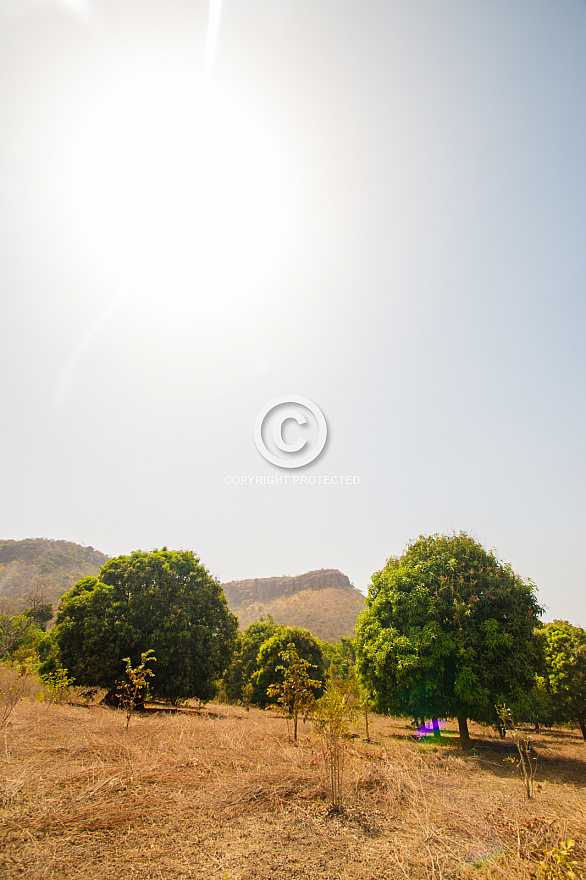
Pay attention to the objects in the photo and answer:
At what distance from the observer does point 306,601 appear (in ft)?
368

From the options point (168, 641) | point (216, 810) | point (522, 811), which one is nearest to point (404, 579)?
point (522, 811)

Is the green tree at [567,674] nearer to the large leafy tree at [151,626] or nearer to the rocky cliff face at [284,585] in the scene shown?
the large leafy tree at [151,626]

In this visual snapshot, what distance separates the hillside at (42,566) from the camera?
7162 cm

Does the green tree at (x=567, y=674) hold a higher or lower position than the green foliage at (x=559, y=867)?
higher

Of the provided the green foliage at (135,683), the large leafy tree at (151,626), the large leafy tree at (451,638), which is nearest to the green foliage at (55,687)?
the green foliage at (135,683)

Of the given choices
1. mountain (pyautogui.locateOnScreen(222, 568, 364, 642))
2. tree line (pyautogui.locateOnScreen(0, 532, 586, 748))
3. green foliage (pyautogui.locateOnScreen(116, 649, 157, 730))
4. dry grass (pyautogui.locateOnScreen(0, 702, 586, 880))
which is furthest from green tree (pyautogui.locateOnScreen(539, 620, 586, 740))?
mountain (pyautogui.locateOnScreen(222, 568, 364, 642))

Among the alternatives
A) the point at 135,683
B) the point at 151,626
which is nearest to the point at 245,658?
the point at 151,626

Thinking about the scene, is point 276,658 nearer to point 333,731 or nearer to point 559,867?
point 333,731

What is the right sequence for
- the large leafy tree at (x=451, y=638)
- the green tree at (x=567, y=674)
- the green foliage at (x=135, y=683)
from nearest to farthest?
the green foliage at (x=135, y=683), the large leafy tree at (x=451, y=638), the green tree at (x=567, y=674)

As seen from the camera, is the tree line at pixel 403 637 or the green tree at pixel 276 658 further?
the green tree at pixel 276 658

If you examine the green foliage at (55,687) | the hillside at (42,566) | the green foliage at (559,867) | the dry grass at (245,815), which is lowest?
the green foliage at (55,687)

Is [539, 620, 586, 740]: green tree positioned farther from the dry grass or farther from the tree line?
the dry grass

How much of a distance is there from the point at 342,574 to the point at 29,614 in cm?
10127

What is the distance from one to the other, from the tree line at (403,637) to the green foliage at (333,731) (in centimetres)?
89
